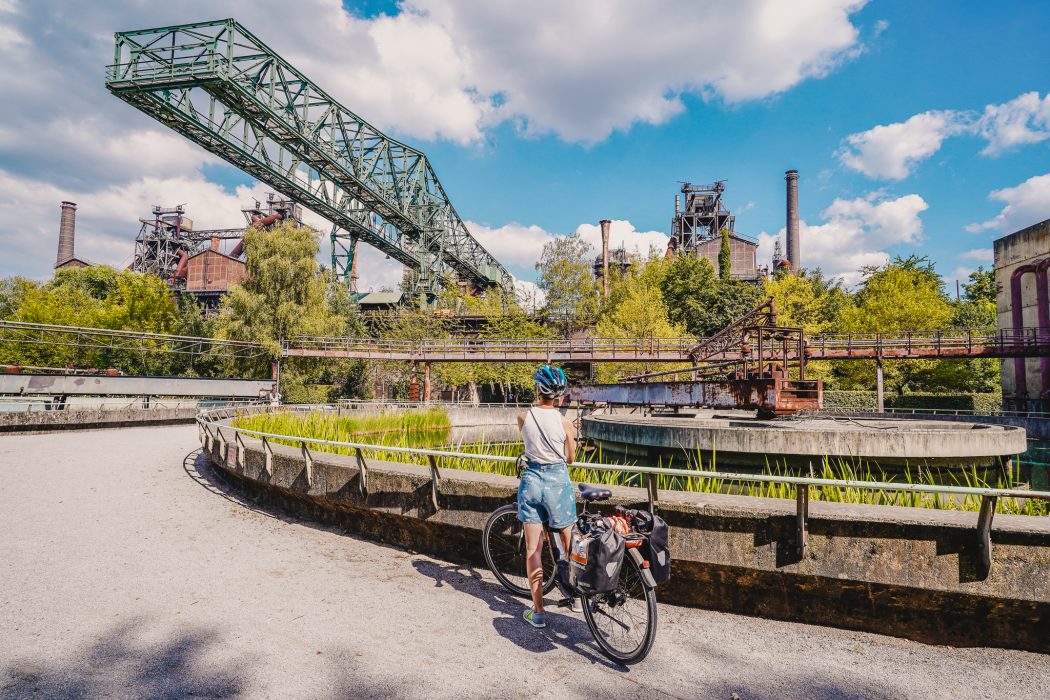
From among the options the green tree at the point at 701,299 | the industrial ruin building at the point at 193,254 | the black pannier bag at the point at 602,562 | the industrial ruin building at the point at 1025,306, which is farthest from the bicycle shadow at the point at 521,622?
the industrial ruin building at the point at 193,254

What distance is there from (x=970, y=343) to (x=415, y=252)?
5483 centimetres

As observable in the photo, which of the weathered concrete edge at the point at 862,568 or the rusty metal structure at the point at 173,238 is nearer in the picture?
the weathered concrete edge at the point at 862,568

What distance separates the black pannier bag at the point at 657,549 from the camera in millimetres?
3221

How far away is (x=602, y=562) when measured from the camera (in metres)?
3.23

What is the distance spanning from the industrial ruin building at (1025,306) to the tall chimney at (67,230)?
102030 millimetres

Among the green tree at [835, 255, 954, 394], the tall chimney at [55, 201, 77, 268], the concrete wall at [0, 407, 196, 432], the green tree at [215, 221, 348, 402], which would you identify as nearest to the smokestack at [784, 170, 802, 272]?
the green tree at [835, 255, 954, 394]

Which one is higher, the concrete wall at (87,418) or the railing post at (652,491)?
the railing post at (652,491)

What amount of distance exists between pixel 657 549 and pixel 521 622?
1.28 metres

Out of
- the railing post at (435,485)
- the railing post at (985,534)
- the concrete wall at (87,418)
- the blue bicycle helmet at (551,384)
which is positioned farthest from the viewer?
the concrete wall at (87,418)

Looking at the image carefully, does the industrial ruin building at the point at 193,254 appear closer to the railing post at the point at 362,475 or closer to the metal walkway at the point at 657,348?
the metal walkway at the point at 657,348

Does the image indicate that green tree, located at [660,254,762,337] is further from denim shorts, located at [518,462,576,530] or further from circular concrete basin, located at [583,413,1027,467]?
denim shorts, located at [518,462,576,530]

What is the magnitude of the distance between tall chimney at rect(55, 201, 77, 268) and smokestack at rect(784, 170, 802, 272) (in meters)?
101

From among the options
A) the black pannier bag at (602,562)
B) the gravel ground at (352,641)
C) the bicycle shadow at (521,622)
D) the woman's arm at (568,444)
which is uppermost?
the woman's arm at (568,444)

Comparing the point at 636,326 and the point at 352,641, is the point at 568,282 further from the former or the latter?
the point at 352,641
